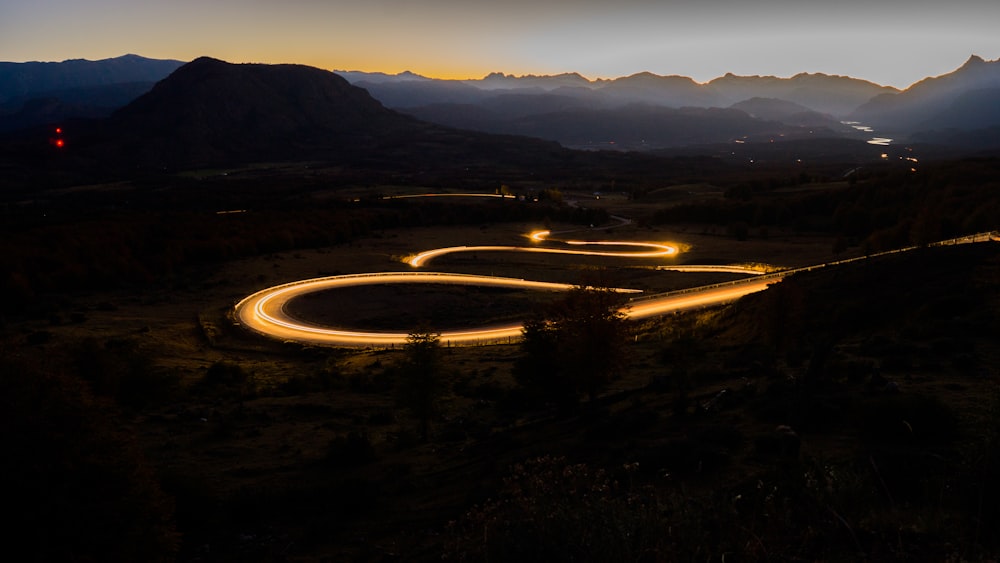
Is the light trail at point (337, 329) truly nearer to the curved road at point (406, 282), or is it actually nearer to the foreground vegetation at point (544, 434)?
the curved road at point (406, 282)

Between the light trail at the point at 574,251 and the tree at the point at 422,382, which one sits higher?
the tree at the point at 422,382

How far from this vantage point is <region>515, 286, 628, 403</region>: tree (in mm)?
23547

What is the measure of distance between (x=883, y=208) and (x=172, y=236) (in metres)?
108

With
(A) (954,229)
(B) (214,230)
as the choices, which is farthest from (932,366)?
(B) (214,230)

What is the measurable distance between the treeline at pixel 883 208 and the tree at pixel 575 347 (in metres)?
47.6

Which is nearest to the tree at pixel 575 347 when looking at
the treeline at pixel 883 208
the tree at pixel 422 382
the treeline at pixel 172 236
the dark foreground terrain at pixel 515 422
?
the dark foreground terrain at pixel 515 422

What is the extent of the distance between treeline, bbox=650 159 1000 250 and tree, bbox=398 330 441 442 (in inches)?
2093

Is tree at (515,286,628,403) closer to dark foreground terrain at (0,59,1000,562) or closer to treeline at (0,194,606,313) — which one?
dark foreground terrain at (0,59,1000,562)

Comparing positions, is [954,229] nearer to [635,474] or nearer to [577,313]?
[577,313]

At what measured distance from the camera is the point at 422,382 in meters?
24.5

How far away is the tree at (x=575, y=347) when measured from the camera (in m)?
23.5

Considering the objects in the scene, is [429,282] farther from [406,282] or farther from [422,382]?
[422,382]

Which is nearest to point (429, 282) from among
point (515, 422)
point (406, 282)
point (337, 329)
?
point (406, 282)

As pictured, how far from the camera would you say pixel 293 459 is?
67.9ft
